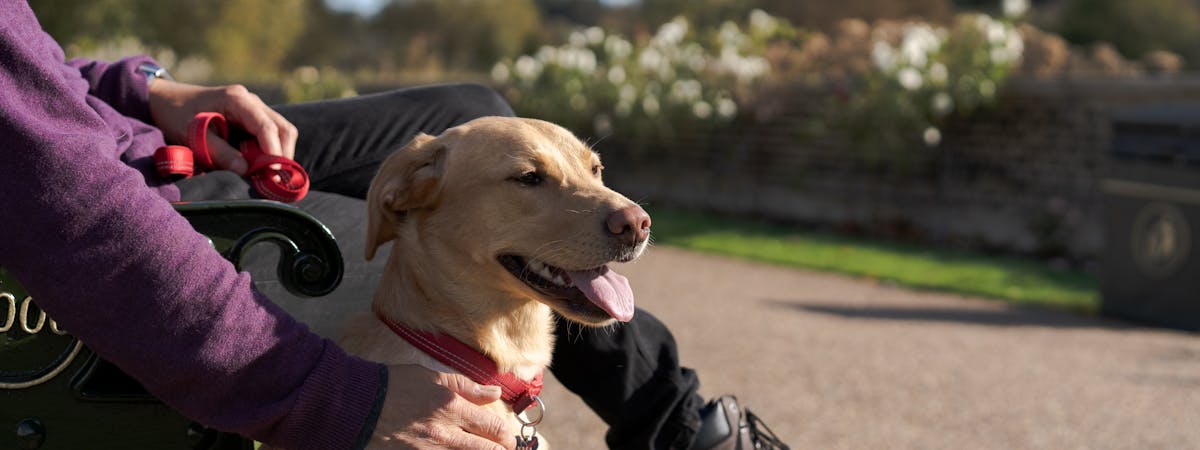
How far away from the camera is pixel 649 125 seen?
47.1 feet

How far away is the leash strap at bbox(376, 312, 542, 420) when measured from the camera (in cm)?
249

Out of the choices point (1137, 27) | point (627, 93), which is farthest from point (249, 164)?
point (1137, 27)

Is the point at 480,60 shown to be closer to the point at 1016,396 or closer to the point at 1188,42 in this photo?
the point at 1188,42

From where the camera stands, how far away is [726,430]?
3033mm

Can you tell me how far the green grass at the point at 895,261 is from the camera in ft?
28.9

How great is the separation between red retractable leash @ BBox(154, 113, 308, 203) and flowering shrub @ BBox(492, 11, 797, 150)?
11.2 metres

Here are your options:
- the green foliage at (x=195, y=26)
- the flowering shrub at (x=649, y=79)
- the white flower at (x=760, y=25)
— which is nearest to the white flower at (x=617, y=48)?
the flowering shrub at (x=649, y=79)

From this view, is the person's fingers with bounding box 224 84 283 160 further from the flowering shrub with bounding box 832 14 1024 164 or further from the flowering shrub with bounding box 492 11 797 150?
the flowering shrub with bounding box 492 11 797 150

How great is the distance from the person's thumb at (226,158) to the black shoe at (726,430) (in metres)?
1.23

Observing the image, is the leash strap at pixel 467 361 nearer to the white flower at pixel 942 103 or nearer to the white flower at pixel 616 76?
the white flower at pixel 942 103

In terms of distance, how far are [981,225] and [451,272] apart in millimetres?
9390

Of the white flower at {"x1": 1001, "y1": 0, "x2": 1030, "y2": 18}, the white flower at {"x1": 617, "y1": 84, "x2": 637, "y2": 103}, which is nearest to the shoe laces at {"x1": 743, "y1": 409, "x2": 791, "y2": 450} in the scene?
the white flower at {"x1": 1001, "y1": 0, "x2": 1030, "y2": 18}

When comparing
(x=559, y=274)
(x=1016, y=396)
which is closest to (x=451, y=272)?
(x=559, y=274)

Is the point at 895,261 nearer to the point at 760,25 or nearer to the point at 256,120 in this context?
the point at 760,25
